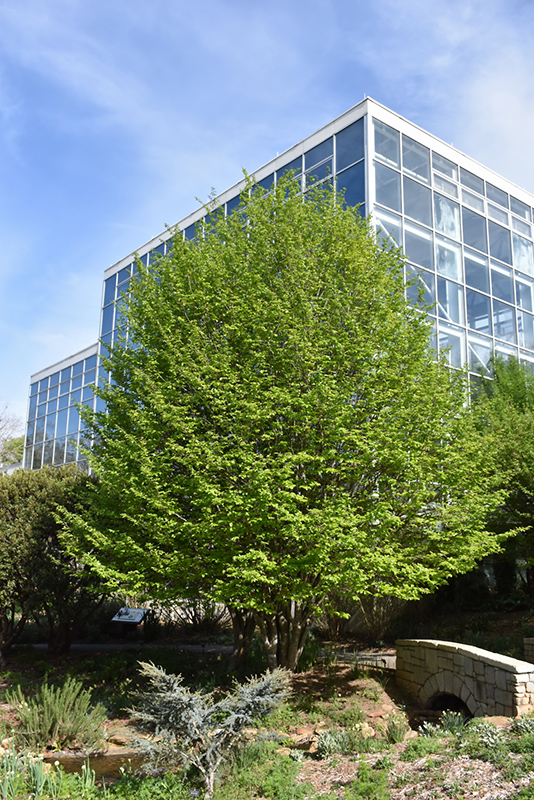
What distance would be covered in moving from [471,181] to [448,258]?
4.01m

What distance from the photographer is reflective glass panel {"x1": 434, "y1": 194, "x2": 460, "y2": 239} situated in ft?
69.4

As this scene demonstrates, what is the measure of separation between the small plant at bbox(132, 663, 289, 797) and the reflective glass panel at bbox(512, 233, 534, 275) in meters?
21.0

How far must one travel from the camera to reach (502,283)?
22.8 metres

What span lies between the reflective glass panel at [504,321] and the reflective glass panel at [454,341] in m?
2.10

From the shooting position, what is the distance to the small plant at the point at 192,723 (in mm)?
6785

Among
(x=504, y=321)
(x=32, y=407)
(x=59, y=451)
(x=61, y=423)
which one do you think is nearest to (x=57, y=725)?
(x=504, y=321)

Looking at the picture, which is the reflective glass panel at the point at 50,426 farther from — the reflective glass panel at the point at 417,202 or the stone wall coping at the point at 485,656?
the stone wall coping at the point at 485,656

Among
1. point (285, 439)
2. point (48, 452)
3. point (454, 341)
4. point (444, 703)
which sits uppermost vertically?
point (454, 341)

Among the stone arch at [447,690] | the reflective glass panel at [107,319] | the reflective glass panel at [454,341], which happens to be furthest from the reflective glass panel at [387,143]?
the reflective glass panel at [107,319]

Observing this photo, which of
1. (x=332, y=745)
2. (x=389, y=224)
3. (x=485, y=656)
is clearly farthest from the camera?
(x=389, y=224)

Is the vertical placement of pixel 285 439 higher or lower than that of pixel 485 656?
higher

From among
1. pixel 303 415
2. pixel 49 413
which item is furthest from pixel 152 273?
pixel 49 413

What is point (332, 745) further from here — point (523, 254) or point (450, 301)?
point (523, 254)

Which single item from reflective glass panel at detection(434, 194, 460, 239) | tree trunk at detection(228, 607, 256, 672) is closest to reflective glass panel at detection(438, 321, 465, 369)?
reflective glass panel at detection(434, 194, 460, 239)
